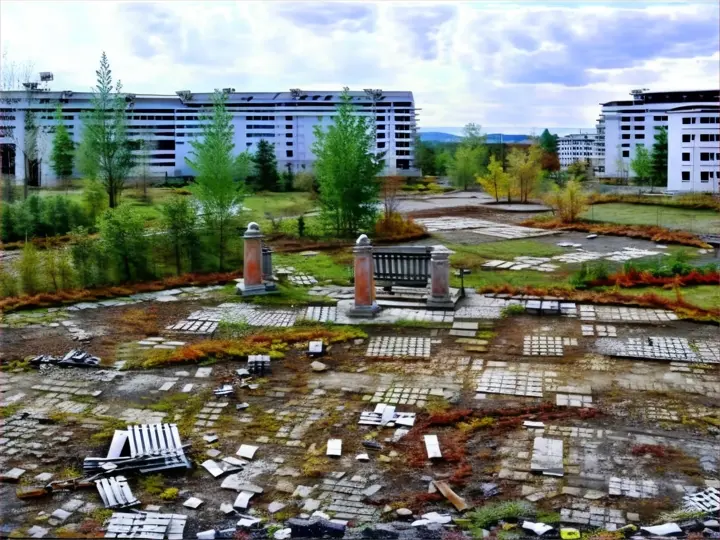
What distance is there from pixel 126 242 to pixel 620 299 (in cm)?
1074

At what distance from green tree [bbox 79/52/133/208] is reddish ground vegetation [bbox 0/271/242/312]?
13776 millimetres

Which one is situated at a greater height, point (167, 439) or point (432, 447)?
point (167, 439)

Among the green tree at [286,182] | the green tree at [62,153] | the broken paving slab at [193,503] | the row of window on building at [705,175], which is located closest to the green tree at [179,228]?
the broken paving slab at [193,503]

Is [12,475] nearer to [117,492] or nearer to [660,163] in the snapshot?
[117,492]

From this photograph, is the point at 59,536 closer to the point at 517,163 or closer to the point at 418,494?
the point at 418,494

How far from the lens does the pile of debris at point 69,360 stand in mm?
11648

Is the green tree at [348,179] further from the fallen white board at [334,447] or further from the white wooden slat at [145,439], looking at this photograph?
the fallen white board at [334,447]

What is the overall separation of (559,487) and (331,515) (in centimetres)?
222

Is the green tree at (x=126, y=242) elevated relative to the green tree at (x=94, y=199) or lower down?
lower down

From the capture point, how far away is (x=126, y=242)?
17688 millimetres

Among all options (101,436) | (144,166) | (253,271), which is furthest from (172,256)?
(144,166)

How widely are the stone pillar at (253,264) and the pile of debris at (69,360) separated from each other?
4.93 meters

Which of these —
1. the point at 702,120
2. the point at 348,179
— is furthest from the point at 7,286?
the point at 702,120

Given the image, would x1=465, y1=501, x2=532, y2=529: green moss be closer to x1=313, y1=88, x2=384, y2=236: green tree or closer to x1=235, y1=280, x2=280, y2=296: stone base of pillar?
x1=235, y1=280, x2=280, y2=296: stone base of pillar
